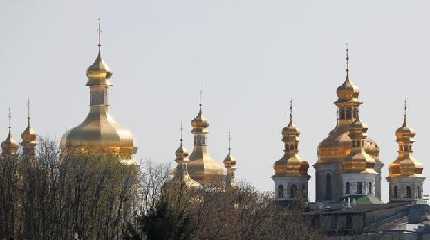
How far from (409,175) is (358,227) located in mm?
8657

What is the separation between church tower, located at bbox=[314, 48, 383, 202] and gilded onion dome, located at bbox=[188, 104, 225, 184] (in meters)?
6.04

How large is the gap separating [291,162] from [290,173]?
75 cm

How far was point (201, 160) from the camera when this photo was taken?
145 metres

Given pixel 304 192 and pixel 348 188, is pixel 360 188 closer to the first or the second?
pixel 348 188

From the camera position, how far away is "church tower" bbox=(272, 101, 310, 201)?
14225 centimetres

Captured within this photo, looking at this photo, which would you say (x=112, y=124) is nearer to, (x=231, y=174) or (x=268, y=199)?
(x=268, y=199)

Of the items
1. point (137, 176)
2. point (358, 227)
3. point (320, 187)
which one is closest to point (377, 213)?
point (358, 227)

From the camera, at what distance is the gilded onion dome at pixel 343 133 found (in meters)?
139

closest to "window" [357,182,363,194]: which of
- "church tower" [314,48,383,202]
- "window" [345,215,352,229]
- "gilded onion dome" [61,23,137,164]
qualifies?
"church tower" [314,48,383,202]

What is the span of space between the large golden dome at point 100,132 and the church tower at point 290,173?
18.4m

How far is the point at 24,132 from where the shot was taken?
470ft

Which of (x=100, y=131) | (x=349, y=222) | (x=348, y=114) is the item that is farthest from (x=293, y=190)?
(x=100, y=131)

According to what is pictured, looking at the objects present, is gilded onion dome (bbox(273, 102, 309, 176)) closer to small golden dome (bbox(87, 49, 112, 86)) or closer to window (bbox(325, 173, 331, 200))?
window (bbox(325, 173, 331, 200))

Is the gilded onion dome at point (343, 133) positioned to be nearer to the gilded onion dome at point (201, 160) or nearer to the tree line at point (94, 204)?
the gilded onion dome at point (201, 160)
